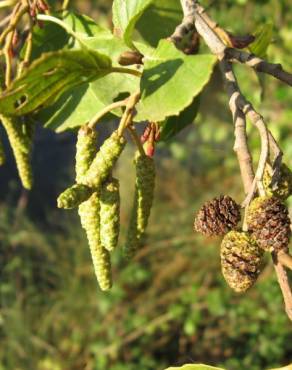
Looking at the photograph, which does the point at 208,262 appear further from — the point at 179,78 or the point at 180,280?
the point at 179,78

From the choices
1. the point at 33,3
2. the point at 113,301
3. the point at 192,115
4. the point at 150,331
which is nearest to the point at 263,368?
the point at 150,331

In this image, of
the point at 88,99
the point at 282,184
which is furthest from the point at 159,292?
the point at 282,184

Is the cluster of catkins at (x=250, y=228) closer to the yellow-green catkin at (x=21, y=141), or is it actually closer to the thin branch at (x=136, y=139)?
the thin branch at (x=136, y=139)

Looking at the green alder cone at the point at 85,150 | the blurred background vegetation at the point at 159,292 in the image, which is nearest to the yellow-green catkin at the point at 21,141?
the green alder cone at the point at 85,150

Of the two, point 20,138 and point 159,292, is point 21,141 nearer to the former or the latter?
point 20,138

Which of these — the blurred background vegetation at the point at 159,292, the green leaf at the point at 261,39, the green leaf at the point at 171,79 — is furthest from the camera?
the blurred background vegetation at the point at 159,292

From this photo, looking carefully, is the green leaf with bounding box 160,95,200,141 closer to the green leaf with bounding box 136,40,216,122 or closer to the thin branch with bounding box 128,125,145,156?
the thin branch with bounding box 128,125,145,156
